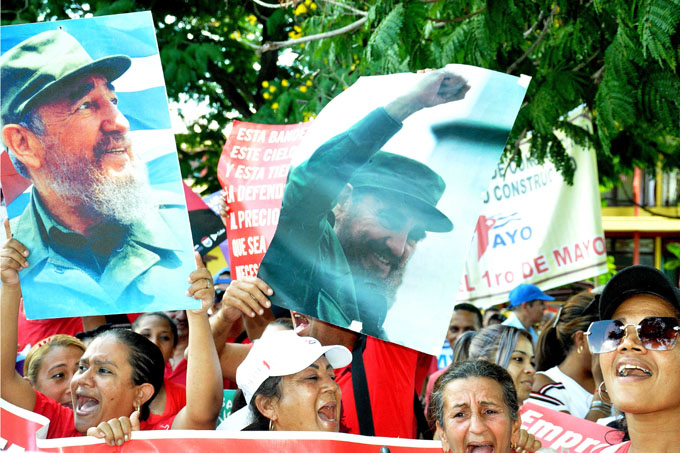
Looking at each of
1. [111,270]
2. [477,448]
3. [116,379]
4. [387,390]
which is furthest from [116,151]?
[477,448]

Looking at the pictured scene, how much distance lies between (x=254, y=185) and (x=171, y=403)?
1.18 meters

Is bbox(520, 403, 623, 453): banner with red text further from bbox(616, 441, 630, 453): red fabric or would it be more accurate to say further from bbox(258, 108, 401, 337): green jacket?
bbox(258, 108, 401, 337): green jacket

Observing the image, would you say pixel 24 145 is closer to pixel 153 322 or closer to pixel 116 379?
pixel 116 379

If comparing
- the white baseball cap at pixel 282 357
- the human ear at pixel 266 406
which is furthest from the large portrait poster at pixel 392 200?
the human ear at pixel 266 406

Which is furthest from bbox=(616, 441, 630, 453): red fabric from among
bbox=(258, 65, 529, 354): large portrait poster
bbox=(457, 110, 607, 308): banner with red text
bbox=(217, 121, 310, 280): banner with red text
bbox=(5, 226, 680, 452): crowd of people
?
bbox=(457, 110, 607, 308): banner with red text

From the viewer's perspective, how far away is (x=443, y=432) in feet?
10.5

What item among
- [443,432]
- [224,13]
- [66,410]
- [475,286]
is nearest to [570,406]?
[443,432]

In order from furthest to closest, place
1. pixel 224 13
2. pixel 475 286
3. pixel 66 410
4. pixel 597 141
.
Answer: pixel 224 13 < pixel 475 286 < pixel 597 141 < pixel 66 410

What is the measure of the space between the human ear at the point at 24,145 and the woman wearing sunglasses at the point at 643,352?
230 centimetres

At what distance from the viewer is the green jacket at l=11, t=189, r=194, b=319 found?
143 inches

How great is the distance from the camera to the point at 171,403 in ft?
13.2

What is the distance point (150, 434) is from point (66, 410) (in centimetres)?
81

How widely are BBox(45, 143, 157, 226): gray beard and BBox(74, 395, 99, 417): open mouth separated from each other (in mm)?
777

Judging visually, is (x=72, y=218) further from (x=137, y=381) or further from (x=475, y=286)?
(x=475, y=286)
